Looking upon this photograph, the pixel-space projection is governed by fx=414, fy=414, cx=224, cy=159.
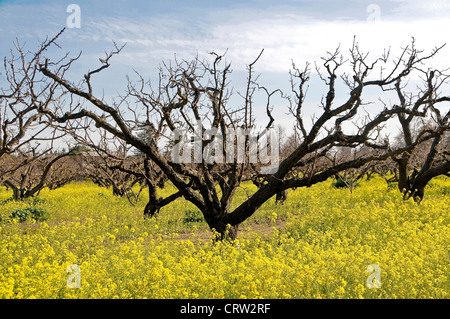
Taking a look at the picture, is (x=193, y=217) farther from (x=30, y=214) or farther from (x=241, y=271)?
(x=241, y=271)

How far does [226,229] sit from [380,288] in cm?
489

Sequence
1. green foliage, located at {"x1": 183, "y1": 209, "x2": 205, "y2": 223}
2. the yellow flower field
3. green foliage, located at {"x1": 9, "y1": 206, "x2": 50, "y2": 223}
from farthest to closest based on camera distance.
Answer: green foliage, located at {"x1": 9, "y1": 206, "x2": 50, "y2": 223} → green foliage, located at {"x1": 183, "y1": 209, "x2": 205, "y2": 223} → the yellow flower field

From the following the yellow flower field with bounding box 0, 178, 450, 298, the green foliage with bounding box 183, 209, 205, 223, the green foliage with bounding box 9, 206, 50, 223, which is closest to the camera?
the yellow flower field with bounding box 0, 178, 450, 298

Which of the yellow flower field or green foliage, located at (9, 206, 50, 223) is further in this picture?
green foliage, located at (9, 206, 50, 223)

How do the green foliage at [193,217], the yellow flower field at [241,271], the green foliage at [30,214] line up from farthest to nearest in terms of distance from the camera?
the green foliage at [30,214]
the green foliage at [193,217]
the yellow flower field at [241,271]

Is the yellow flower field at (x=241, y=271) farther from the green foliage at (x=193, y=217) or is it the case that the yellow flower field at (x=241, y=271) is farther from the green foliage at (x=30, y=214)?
the green foliage at (x=30, y=214)

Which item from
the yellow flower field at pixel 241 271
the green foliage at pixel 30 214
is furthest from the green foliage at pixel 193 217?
the green foliage at pixel 30 214

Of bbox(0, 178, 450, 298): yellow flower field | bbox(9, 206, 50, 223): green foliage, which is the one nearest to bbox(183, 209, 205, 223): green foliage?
bbox(0, 178, 450, 298): yellow flower field

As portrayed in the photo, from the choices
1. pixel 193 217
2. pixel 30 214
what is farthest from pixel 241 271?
pixel 30 214

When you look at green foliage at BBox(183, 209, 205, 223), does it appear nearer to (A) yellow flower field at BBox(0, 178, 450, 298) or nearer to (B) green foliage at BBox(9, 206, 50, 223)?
(A) yellow flower field at BBox(0, 178, 450, 298)

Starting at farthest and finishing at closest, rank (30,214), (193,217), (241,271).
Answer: (30,214) < (193,217) < (241,271)

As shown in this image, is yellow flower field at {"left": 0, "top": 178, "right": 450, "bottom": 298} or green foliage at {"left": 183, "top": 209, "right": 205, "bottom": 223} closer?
yellow flower field at {"left": 0, "top": 178, "right": 450, "bottom": 298}
